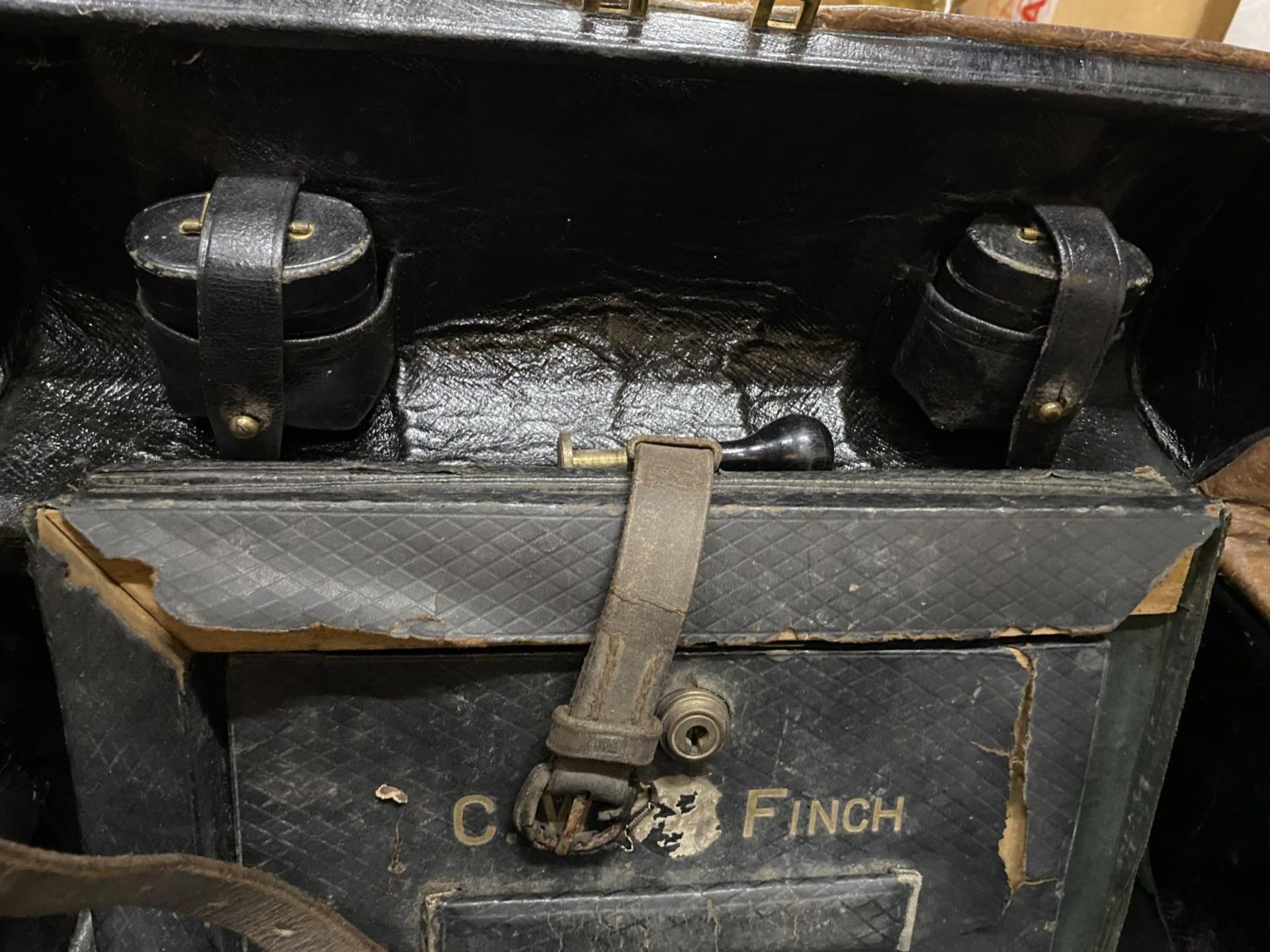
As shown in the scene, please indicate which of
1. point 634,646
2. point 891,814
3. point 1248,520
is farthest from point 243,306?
point 1248,520

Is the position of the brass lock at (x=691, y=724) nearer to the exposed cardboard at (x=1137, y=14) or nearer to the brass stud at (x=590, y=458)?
the brass stud at (x=590, y=458)

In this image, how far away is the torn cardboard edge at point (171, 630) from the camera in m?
0.78

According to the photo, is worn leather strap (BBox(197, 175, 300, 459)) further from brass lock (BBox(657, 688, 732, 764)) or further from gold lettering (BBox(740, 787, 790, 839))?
gold lettering (BBox(740, 787, 790, 839))

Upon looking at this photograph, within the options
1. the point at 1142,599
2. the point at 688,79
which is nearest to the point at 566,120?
the point at 688,79

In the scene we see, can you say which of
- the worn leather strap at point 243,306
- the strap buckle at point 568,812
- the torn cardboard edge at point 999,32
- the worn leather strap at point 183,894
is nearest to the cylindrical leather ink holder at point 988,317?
the torn cardboard edge at point 999,32

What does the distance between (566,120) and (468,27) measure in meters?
0.16

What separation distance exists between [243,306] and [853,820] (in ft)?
2.38

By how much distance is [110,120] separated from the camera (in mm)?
921

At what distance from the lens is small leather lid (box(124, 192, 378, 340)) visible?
34.2 inches

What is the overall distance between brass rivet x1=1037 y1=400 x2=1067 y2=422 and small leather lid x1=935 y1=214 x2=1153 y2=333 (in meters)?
0.08

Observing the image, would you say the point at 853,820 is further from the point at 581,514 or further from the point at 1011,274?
the point at 1011,274

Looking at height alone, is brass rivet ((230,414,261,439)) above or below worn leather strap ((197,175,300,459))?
below

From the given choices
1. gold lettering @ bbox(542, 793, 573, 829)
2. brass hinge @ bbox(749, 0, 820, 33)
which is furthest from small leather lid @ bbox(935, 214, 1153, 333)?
gold lettering @ bbox(542, 793, 573, 829)

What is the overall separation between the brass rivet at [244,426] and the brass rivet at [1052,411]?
2.53ft
